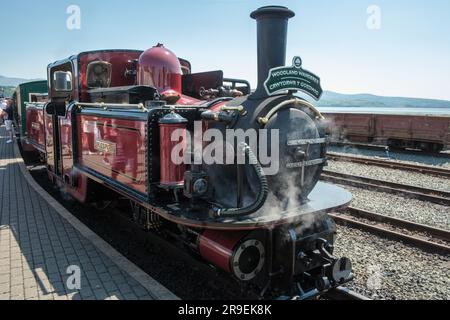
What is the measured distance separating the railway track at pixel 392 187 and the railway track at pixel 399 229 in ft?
6.26

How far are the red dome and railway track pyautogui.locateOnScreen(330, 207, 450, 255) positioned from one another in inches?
142

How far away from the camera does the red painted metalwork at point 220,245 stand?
3.39 meters

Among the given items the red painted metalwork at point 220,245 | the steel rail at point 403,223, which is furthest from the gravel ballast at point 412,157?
the red painted metalwork at point 220,245

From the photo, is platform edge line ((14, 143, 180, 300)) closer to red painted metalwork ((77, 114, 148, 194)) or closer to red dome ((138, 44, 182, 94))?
red painted metalwork ((77, 114, 148, 194))

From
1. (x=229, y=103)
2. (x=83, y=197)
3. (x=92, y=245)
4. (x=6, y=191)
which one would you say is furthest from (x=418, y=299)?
(x=6, y=191)

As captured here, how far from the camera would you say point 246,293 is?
146 inches

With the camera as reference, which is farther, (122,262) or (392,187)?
(392,187)

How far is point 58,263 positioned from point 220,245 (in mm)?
2311

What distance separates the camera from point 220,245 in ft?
11.3

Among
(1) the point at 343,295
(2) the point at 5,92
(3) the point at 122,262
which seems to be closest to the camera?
(1) the point at 343,295

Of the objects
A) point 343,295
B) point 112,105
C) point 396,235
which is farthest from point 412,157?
point 112,105

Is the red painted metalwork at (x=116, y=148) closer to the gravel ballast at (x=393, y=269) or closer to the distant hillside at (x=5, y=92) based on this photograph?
the gravel ballast at (x=393, y=269)

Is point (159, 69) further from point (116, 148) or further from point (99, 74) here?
point (99, 74)

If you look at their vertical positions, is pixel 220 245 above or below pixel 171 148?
below
